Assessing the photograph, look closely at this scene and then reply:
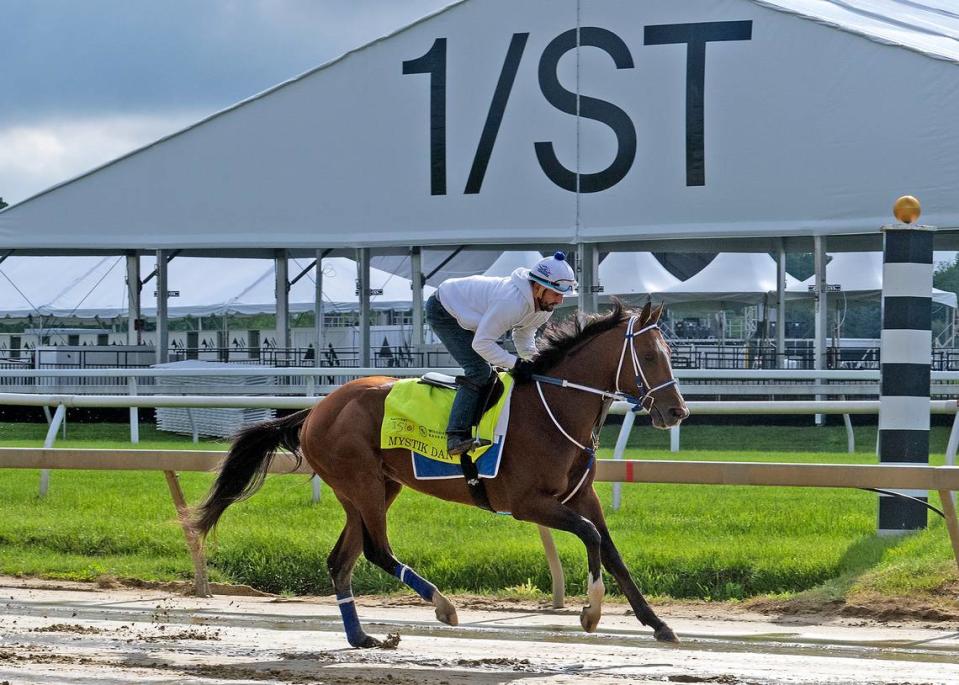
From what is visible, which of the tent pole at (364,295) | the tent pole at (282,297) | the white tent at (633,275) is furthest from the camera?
the white tent at (633,275)

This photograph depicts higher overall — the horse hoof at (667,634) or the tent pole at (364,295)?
the tent pole at (364,295)

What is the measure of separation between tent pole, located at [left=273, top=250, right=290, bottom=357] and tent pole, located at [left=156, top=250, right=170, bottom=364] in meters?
2.36

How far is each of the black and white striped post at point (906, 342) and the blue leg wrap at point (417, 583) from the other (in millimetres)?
3222

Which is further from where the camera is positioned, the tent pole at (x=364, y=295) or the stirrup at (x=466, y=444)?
the tent pole at (x=364, y=295)

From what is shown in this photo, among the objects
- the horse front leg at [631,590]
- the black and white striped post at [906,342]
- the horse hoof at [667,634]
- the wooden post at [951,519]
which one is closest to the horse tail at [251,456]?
the horse front leg at [631,590]

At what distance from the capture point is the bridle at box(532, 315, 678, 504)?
6414mm

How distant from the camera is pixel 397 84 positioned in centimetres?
2473

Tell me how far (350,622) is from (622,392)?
167 centimetres

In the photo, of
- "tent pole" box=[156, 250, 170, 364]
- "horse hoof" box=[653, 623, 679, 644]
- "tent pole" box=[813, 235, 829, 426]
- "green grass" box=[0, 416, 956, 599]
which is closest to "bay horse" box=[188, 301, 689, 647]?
"horse hoof" box=[653, 623, 679, 644]

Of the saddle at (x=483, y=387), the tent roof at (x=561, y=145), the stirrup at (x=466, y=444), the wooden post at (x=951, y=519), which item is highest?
the tent roof at (x=561, y=145)

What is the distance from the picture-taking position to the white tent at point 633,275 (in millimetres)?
31812

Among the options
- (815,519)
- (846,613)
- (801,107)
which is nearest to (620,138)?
(801,107)

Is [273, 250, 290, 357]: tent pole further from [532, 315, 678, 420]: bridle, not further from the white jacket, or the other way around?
[532, 315, 678, 420]: bridle

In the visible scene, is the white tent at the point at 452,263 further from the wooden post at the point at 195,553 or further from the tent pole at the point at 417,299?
the wooden post at the point at 195,553
